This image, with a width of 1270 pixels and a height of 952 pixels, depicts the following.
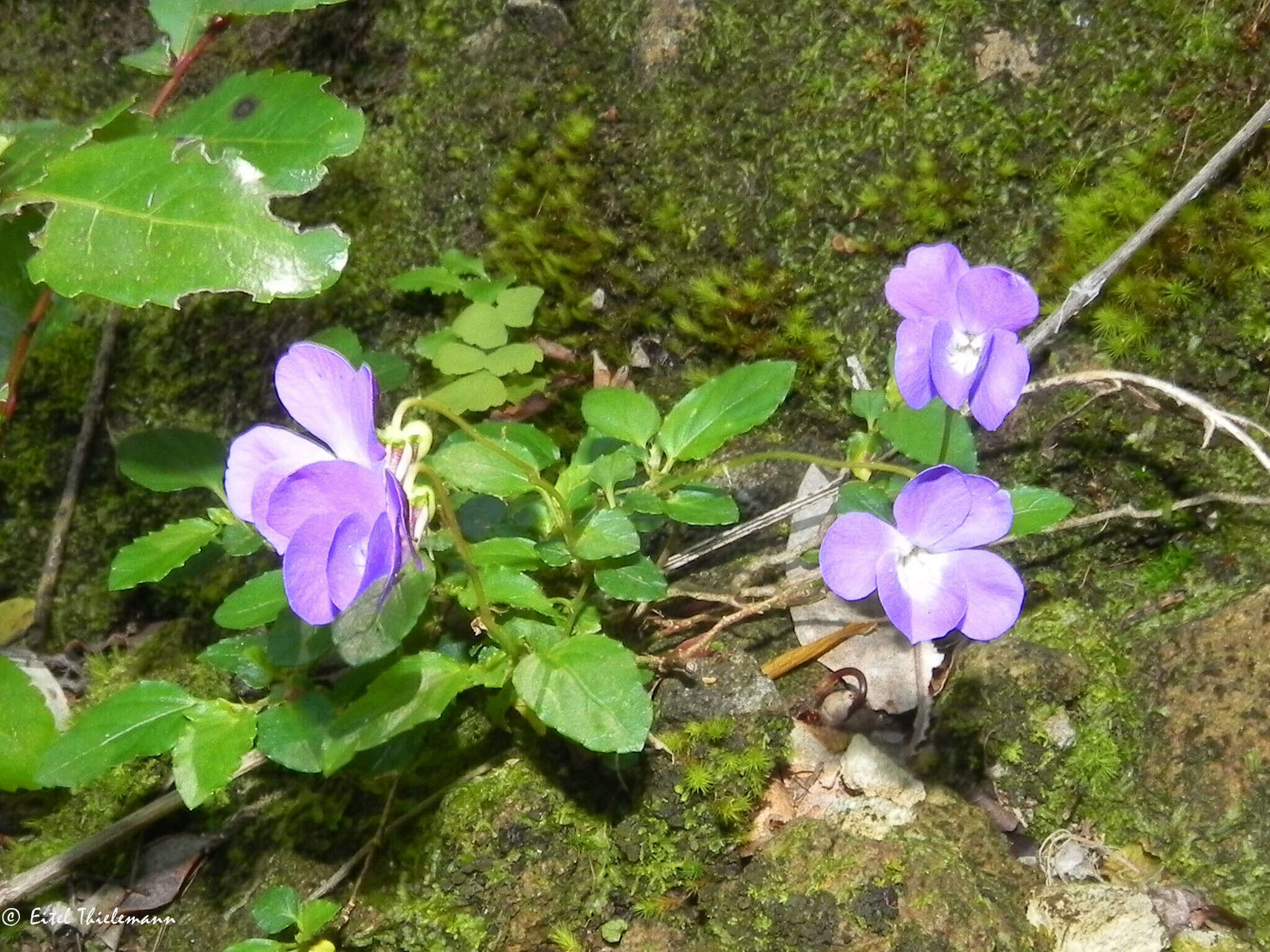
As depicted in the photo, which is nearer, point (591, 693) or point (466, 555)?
point (466, 555)

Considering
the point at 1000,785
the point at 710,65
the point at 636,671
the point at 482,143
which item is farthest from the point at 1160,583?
the point at 482,143

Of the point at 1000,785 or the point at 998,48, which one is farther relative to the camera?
the point at 998,48

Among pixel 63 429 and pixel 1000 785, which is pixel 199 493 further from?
pixel 1000 785

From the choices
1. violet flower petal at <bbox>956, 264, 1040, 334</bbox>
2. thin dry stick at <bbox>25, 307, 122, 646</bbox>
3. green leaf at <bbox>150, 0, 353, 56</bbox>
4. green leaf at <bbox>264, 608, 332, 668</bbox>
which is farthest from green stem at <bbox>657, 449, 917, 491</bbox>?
thin dry stick at <bbox>25, 307, 122, 646</bbox>

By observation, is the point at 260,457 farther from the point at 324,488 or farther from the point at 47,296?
the point at 47,296

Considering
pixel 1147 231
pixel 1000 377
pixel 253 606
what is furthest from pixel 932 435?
pixel 253 606

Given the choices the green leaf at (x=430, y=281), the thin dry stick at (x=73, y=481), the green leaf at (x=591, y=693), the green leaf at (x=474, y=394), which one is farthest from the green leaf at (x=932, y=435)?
the thin dry stick at (x=73, y=481)

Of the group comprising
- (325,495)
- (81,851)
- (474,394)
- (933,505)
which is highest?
(325,495)
